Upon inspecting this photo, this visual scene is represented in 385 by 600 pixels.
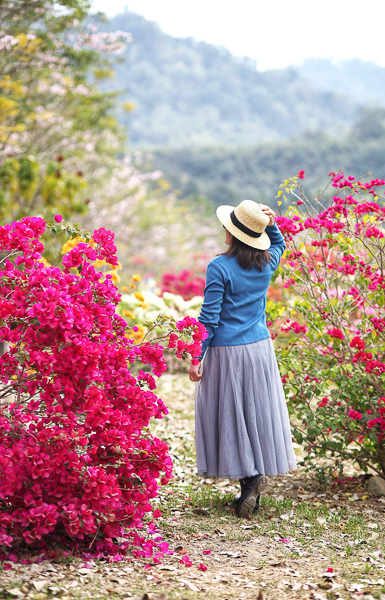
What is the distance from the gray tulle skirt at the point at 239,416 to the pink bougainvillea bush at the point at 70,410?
1.65 ft

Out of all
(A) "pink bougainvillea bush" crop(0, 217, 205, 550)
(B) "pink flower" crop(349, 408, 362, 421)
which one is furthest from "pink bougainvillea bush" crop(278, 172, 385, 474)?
(A) "pink bougainvillea bush" crop(0, 217, 205, 550)

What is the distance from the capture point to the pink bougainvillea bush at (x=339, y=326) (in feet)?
11.5

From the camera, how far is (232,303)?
312 cm

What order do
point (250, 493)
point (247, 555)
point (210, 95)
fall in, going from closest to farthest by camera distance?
point (247, 555)
point (250, 493)
point (210, 95)

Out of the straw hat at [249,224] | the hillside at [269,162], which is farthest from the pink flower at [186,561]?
the hillside at [269,162]

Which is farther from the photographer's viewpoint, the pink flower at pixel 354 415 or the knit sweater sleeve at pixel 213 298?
the pink flower at pixel 354 415

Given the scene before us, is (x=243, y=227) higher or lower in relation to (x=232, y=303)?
higher

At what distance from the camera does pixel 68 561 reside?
7.65 feet

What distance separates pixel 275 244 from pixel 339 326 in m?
0.69

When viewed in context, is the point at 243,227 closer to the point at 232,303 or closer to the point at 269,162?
the point at 232,303

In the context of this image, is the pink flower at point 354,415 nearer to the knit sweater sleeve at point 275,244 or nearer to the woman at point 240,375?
the woman at point 240,375

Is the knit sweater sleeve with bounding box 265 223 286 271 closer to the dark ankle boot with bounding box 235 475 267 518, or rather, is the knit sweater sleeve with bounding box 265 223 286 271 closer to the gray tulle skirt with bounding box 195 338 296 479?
the gray tulle skirt with bounding box 195 338 296 479

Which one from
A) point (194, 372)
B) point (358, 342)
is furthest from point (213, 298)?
point (358, 342)

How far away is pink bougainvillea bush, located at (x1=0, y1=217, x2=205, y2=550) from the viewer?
2.27 metres
